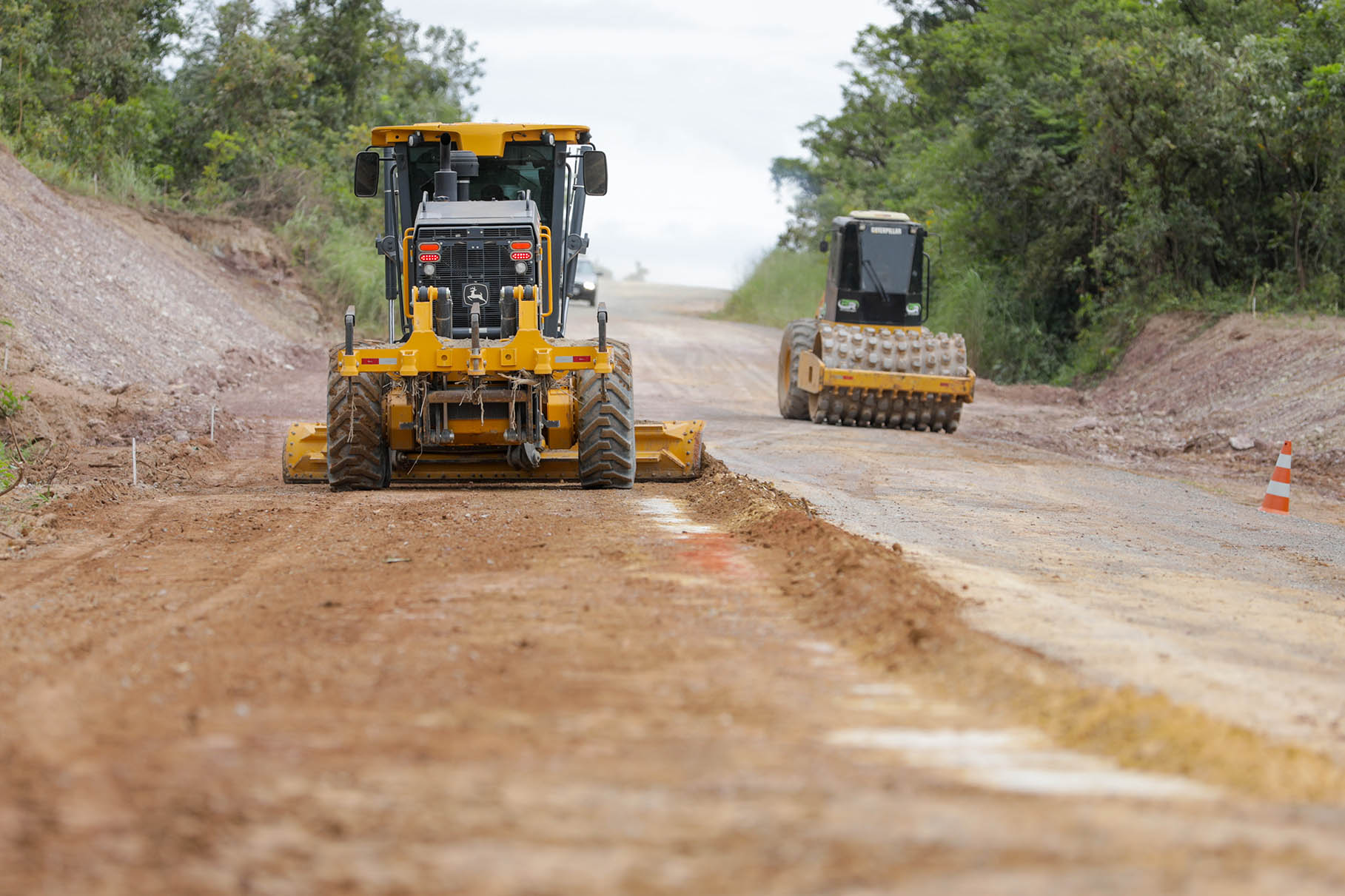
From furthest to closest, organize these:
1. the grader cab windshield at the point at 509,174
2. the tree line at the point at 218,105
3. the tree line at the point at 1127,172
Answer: the tree line at the point at 218,105 → the tree line at the point at 1127,172 → the grader cab windshield at the point at 509,174

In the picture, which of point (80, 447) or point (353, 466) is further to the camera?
point (80, 447)

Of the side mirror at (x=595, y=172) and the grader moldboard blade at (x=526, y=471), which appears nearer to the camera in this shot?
the grader moldboard blade at (x=526, y=471)

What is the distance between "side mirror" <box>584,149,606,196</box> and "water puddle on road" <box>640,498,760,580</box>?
306 centimetres

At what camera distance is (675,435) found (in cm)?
1280

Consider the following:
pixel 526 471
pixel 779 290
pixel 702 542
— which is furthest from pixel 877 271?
pixel 779 290

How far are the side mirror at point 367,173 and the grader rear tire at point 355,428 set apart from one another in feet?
5.18

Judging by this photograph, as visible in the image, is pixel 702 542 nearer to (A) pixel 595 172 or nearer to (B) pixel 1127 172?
(A) pixel 595 172

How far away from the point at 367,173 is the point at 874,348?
9863 mm

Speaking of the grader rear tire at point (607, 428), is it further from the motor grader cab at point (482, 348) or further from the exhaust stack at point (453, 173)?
the exhaust stack at point (453, 173)

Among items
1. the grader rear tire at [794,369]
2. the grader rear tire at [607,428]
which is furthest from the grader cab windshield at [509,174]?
the grader rear tire at [794,369]

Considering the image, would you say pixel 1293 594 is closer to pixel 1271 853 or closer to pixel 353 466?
pixel 1271 853

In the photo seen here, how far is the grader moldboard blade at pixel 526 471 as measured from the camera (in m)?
12.2

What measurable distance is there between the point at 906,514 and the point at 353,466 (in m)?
4.25

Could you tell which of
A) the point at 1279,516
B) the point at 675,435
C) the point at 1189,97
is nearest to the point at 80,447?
the point at 675,435
